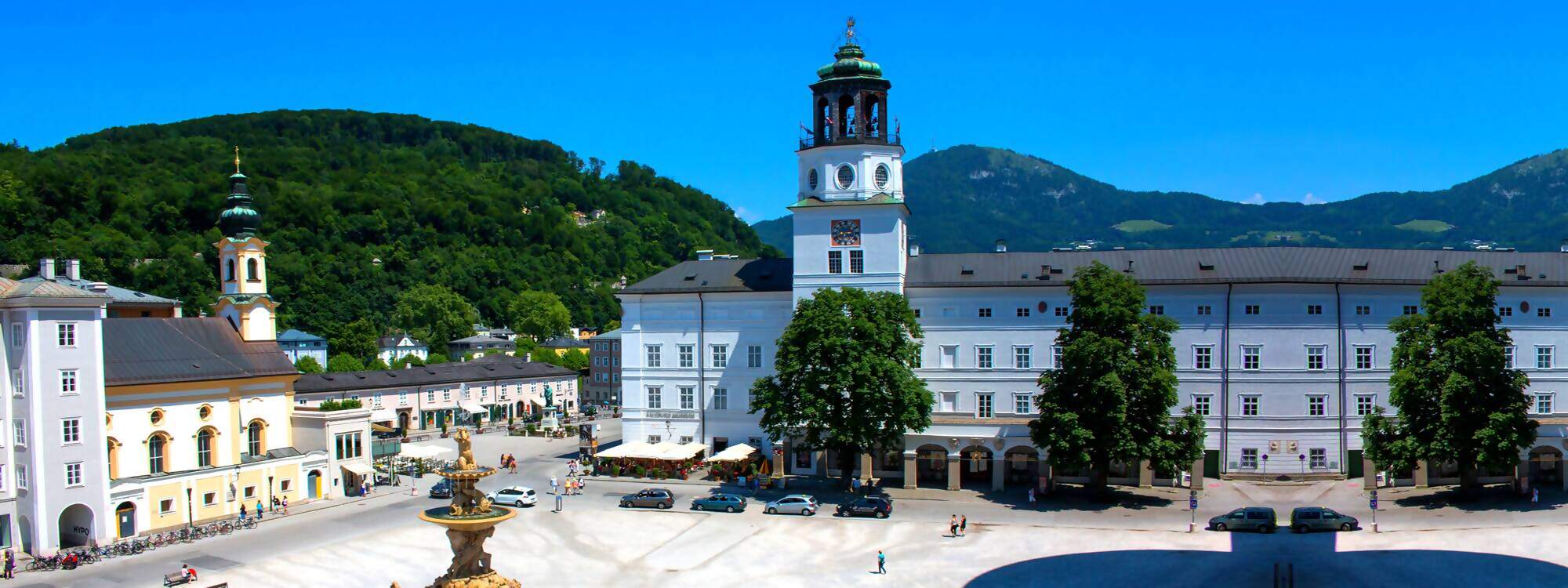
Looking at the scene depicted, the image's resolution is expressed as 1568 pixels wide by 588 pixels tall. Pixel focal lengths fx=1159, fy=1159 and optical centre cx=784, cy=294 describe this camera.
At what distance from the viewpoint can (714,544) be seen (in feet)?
133

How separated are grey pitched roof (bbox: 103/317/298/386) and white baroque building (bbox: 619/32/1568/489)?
1747 centimetres

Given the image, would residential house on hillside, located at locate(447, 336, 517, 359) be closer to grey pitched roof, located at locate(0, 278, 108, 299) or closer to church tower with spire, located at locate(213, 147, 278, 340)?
church tower with spire, located at locate(213, 147, 278, 340)

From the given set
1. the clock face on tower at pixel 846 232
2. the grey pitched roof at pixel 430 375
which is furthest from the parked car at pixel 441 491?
the grey pitched roof at pixel 430 375

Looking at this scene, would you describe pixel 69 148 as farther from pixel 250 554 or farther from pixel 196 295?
pixel 250 554

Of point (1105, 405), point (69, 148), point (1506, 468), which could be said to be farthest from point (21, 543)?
point (69, 148)

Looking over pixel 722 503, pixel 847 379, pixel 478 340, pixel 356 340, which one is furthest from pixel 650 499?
pixel 478 340

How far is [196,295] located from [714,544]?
106 m

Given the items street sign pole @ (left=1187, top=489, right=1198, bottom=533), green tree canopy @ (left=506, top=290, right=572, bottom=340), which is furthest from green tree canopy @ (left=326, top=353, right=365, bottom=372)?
street sign pole @ (left=1187, top=489, right=1198, bottom=533)

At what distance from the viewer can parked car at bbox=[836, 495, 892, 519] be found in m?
44.5

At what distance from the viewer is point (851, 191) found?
5519 centimetres

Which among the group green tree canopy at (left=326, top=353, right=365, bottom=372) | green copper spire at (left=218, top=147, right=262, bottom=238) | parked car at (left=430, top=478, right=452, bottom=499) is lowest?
A: parked car at (left=430, top=478, right=452, bottom=499)

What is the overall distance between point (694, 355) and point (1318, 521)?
30210mm

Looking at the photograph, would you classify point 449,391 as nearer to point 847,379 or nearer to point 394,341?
point 847,379

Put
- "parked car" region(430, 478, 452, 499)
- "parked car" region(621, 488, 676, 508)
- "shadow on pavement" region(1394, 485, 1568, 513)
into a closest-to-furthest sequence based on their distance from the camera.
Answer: "shadow on pavement" region(1394, 485, 1568, 513) → "parked car" region(621, 488, 676, 508) → "parked car" region(430, 478, 452, 499)
